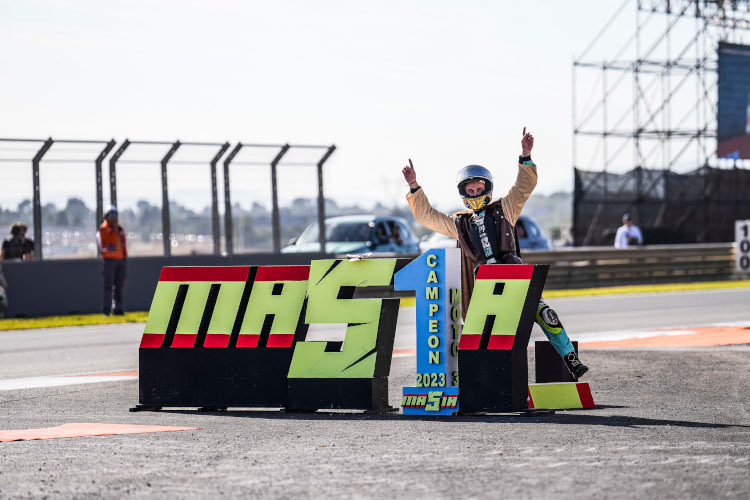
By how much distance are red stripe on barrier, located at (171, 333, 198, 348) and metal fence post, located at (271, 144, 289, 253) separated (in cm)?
1513

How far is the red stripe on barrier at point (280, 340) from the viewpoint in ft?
30.3

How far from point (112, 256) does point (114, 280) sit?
0.56 metres

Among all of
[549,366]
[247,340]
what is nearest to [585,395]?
[549,366]

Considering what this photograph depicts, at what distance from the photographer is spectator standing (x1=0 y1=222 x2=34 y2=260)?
21.4m

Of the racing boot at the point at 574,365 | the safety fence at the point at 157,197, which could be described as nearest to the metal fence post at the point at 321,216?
the safety fence at the point at 157,197

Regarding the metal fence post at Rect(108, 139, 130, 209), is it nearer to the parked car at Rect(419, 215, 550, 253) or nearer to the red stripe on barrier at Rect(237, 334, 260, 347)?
the parked car at Rect(419, 215, 550, 253)

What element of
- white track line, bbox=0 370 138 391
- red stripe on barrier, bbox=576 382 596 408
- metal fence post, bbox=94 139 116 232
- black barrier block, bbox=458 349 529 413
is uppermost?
metal fence post, bbox=94 139 116 232

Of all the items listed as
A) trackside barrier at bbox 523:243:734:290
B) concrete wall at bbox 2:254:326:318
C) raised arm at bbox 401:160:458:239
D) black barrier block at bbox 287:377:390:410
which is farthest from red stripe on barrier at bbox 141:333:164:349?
trackside barrier at bbox 523:243:734:290

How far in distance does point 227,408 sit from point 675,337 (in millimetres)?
7641

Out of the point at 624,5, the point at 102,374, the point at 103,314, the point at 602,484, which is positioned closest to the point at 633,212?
the point at 624,5

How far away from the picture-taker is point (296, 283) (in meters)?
9.39

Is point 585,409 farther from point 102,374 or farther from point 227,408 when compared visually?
point 102,374

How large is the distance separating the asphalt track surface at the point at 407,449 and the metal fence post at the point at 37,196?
10811mm

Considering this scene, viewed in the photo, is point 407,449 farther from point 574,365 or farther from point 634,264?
point 634,264
